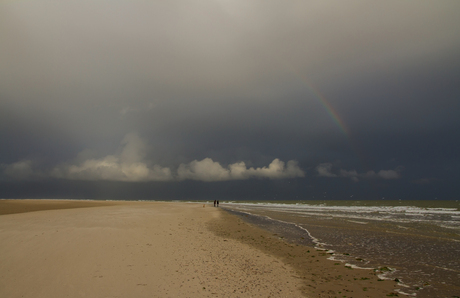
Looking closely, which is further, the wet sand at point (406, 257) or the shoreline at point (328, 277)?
the wet sand at point (406, 257)

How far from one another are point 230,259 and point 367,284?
19.6 ft

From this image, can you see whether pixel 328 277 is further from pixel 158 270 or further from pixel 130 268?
pixel 130 268

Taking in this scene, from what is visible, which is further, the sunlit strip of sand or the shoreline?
the shoreline

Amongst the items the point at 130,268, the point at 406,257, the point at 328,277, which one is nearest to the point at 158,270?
the point at 130,268

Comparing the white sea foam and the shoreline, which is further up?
the shoreline

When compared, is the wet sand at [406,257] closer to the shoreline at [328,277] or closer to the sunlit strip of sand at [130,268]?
the shoreline at [328,277]

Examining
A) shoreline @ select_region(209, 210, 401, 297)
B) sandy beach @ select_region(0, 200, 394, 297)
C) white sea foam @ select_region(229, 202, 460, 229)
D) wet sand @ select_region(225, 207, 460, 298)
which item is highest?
sandy beach @ select_region(0, 200, 394, 297)

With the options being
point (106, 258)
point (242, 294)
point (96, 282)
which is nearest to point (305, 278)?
point (242, 294)

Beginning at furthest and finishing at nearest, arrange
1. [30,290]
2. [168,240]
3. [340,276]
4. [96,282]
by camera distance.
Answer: [168,240] < [340,276] < [96,282] < [30,290]

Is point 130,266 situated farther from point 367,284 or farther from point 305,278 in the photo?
point 367,284

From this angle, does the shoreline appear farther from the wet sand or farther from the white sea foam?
the white sea foam

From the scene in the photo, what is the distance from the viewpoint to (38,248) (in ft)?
37.5

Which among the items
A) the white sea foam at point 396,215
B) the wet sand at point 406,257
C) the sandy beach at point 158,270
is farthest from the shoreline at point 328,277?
the white sea foam at point 396,215

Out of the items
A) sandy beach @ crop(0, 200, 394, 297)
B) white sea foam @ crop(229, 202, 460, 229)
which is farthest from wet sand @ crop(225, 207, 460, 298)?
white sea foam @ crop(229, 202, 460, 229)
